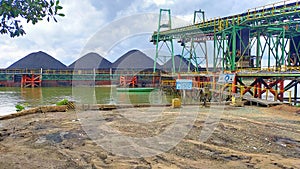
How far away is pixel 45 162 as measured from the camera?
4535mm

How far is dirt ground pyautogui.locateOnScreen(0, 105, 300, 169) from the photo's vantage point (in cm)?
450

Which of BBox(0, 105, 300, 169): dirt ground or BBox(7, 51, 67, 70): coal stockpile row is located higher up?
BBox(7, 51, 67, 70): coal stockpile row

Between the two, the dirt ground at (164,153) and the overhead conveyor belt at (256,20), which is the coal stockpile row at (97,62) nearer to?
the overhead conveyor belt at (256,20)

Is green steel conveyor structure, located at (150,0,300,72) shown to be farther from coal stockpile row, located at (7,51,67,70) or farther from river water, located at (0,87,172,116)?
coal stockpile row, located at (7,51,67,70)

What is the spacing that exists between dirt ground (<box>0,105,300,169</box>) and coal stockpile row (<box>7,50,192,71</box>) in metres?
33.4

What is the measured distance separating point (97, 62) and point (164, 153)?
143ft

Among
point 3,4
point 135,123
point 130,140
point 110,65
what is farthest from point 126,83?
point 3,4

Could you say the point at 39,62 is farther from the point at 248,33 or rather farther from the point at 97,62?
the point at 248,33

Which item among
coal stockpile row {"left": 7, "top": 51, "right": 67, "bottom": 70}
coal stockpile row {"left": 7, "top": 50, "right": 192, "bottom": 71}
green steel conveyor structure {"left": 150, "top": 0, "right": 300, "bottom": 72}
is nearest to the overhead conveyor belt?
green steel conveyor structure {"left": 150, "top": 0, "right": 300, "bottom": 72}

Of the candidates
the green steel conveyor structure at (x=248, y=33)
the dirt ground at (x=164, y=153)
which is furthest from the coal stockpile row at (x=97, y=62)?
the dirt ground at (x=164, y=153)

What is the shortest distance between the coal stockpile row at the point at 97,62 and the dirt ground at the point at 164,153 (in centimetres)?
3341

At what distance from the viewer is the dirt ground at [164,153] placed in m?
4.50

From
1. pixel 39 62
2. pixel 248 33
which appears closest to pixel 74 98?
pixel 248 33

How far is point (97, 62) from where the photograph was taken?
47188 mm
